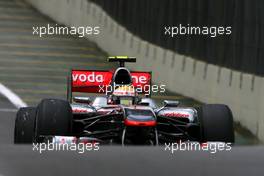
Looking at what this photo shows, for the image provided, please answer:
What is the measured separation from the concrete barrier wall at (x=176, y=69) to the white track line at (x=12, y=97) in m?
4.04

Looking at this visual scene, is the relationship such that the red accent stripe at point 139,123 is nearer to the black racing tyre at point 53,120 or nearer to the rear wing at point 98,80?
the black racing tyre at point 53,120

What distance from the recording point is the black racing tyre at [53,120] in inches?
479

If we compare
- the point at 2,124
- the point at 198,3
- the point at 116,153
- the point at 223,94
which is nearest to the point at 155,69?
the point at 198,3

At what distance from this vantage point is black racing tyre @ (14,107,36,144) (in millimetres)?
13211

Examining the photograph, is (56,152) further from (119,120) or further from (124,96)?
(124,96)

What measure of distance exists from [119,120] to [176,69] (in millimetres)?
11117

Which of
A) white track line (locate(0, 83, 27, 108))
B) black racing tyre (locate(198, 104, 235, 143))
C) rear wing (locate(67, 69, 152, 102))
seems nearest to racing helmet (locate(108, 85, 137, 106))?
rear wing (locate(67, 69, 152, 102))

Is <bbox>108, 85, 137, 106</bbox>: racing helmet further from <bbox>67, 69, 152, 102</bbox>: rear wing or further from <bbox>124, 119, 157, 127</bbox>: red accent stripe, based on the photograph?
<bbox>124, 119, 157, 127</bbox>: red accent stripe

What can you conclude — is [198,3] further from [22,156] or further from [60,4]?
[22,156]

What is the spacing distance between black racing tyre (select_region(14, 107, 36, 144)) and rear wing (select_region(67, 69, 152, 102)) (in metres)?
1.41

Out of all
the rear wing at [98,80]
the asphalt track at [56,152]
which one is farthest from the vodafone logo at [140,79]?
the asphalt track at [56,152]

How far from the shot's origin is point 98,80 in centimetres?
1467

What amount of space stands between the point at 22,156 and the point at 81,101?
536cm

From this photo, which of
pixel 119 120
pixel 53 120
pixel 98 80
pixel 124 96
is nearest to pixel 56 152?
pixel 53 120
